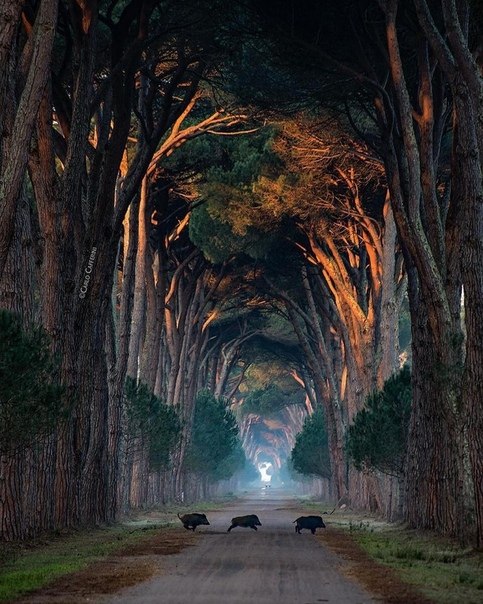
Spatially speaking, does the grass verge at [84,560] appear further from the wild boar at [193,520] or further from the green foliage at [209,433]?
the green foliage at [209,433]

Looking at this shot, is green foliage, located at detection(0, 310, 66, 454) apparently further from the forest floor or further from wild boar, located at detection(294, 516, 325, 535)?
wild boar, located at detection(294, 516, 325, 535)

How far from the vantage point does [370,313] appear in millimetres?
31953

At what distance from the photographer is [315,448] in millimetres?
55156

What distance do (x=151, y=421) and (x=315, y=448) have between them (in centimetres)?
2488

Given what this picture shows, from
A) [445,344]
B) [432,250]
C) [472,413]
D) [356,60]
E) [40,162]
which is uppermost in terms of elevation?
[356,60]

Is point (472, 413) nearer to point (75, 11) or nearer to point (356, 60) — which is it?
point (356, 60)

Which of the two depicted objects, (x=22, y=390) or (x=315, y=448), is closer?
(x=22, y=390)

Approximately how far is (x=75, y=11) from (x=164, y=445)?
66.8 ft

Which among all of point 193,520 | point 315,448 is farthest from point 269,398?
point 193,520

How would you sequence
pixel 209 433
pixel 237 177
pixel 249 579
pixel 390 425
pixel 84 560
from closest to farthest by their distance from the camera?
pixel 249 579
pixel 84 560
pixel 390 425
pixel 237 177
pixel 209 433

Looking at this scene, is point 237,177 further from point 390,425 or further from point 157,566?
point 157,566

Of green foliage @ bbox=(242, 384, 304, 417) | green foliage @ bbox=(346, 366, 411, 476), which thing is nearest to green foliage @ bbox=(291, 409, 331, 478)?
green foliage @ bbox=(242, 384, 304, 417)

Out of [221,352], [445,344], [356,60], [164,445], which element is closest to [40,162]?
[356,60]

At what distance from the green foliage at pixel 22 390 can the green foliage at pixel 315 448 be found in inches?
1641
